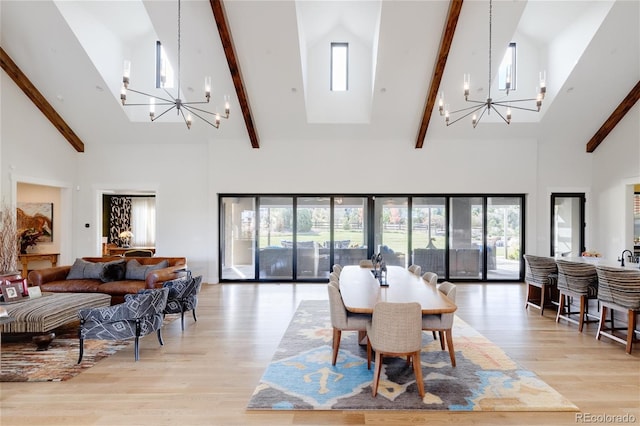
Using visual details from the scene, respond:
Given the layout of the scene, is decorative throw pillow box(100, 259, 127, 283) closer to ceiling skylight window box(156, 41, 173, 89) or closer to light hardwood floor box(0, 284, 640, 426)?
light hardwood floor box(0, 284, 640, 426)

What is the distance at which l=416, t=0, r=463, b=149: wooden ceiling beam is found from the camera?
204 inches

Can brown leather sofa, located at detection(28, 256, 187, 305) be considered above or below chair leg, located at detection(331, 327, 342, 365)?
above

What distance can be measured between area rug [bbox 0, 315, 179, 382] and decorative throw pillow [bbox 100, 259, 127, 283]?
53.2 inches

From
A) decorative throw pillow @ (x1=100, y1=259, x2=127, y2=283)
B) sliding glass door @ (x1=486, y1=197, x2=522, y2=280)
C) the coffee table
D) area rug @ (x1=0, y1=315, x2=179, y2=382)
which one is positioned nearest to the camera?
area rug @ (x1=0, y1=315, x2=179, y2=382)

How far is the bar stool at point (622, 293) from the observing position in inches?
151

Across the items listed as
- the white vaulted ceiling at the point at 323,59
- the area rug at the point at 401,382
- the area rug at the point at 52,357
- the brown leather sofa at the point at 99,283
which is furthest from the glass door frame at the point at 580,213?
the area rug at the point at 52,357

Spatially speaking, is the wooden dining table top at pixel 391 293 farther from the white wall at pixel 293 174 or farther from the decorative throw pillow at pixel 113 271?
the decorative throw pillow at pixel 113 271

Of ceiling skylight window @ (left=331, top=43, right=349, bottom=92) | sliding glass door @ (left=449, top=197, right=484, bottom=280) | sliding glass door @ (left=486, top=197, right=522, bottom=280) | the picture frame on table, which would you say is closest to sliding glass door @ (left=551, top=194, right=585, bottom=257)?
sliding glass door @ (left=486, top=197, right=522, bottom=280)

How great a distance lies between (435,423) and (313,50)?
724cm

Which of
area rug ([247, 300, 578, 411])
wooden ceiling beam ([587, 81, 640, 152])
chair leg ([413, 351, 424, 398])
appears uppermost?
wooden ceiling beam ([587, 81, 640, 152])

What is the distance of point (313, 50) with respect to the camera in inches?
292

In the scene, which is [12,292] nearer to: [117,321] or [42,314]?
[42,314]

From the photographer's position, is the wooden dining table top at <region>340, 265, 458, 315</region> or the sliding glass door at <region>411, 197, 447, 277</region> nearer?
the wooden dining table top at <region>340, 265, 458, 315</region>

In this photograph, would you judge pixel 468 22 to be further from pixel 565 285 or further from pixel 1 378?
pixel 1 378
